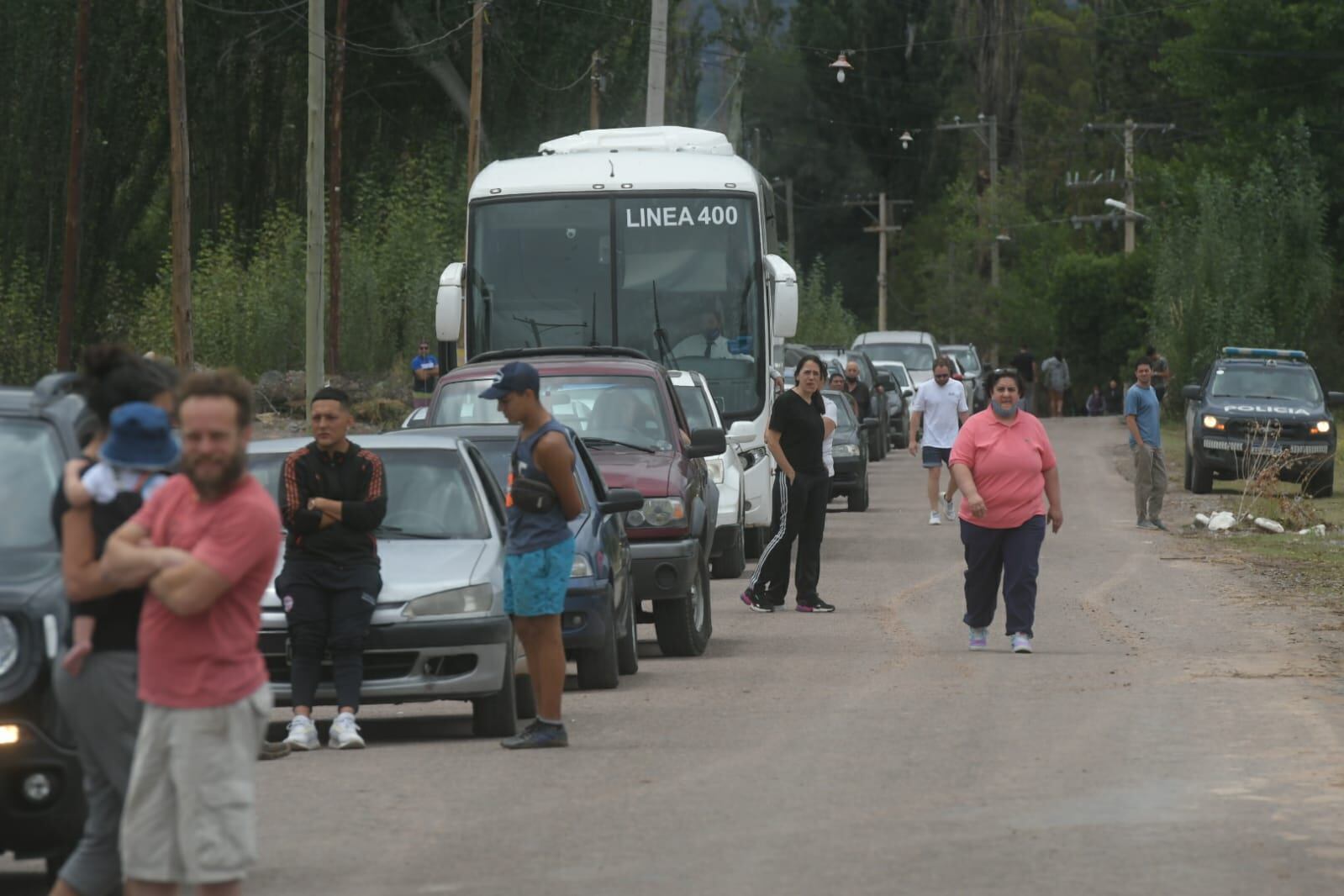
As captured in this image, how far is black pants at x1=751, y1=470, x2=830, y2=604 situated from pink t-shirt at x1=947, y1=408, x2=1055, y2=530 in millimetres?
2717

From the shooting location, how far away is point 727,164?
23828 mm

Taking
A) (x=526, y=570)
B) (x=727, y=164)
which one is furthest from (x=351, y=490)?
(x=727, y=164)

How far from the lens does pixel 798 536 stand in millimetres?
18516

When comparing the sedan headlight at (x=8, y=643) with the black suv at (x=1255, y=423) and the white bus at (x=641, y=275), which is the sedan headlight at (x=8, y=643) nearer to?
the white bus at (x=641, y=275)

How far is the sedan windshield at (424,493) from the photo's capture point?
12.1 meters

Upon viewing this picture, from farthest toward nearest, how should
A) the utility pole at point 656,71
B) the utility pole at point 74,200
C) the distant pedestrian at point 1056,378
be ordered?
1. the distant pedestrian at point 1056,378
2. the utility pole at point 656,71
3. the utility pole at point 74,200

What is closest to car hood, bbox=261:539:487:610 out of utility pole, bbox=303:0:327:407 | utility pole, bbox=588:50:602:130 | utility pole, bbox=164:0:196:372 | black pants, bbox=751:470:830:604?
black pants, bbox=751:470:830:604

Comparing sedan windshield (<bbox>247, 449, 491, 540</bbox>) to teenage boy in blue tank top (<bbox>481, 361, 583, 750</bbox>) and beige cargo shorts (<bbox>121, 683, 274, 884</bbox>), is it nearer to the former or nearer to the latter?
teenage boy in blue tank top (<bbox>481, 361, 583, 750</bbox>)

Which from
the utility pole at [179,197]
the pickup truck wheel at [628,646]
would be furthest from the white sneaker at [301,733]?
the utility pole at [179,197]

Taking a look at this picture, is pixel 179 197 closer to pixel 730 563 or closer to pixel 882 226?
pixel 730 563

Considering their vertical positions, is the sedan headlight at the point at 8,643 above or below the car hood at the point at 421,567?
above

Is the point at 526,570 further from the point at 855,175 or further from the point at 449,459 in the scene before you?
the point at 855,175

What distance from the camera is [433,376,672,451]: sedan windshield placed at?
660 inches

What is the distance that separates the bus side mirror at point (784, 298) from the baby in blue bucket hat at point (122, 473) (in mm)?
16512
